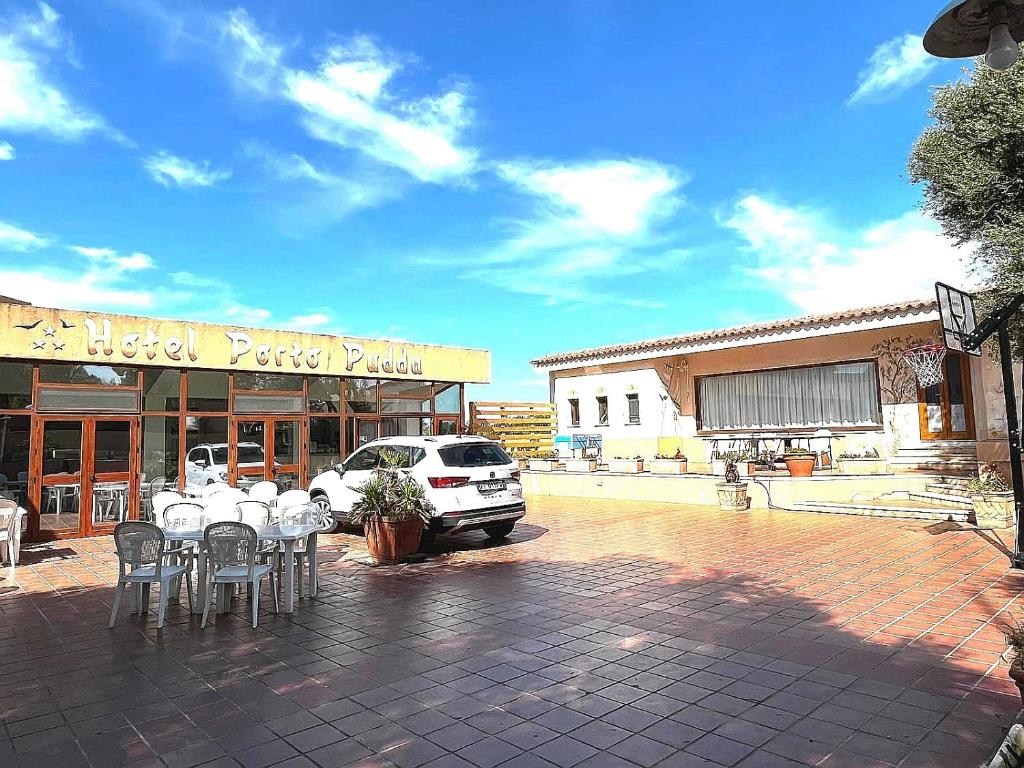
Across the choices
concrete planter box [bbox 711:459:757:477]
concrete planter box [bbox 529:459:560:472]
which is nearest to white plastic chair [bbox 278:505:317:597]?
concrete planter box [bbox 711:459:757:477]

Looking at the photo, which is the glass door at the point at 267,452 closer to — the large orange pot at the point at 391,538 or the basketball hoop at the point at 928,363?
the large orange pot at the point at 391,538

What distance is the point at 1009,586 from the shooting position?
6.50 m

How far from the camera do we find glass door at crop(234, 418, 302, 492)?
13461 millimetres

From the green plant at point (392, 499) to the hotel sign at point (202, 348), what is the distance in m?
6.23

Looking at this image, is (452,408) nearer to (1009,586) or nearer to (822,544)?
(822,544)

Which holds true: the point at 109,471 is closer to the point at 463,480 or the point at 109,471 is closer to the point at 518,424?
the point at 463,480

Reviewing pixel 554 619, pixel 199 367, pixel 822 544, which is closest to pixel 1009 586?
pixel 822 544

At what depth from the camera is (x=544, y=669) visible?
14.9 ft

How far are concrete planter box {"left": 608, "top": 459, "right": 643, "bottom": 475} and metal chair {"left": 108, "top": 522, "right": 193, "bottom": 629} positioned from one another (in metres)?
11.9

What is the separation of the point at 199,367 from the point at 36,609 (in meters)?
7.14

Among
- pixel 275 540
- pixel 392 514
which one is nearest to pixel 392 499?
pixel 392 514

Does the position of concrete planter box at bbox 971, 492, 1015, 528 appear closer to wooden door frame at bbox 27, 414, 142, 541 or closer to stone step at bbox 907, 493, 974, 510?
stone step at bbox 907, 493, 974, 510

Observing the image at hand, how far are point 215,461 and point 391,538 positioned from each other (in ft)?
21.8

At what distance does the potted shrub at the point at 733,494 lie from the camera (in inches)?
513
